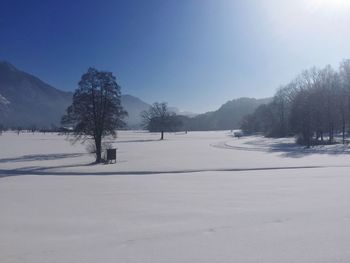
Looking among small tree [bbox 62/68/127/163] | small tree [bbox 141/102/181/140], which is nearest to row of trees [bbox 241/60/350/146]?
small tree [bbox 62/68/127/163]

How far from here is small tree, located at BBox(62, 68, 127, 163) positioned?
3297 centimetres

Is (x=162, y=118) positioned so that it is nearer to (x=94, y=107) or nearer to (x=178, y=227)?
(x=94, y=107)

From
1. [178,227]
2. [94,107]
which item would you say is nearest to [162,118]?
[94,107]

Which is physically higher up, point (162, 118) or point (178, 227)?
point (162, 118)

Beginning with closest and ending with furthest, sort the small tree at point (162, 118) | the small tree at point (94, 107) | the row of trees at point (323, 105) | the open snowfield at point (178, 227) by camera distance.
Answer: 1. the open snowfield at point (178, 227)
2. the small tree at point (94, 107)
3. the row of trees at point (323, 105)
4. the small tree at point (162, 118)

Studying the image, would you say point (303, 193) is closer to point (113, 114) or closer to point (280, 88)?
point (113, 114)

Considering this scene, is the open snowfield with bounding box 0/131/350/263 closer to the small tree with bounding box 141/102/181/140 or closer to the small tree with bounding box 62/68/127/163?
the small tree with bounding box 62/68/127/163

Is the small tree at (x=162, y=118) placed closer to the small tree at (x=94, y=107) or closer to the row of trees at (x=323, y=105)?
the row of trees at (x=323, y=105)

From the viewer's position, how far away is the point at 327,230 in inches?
238

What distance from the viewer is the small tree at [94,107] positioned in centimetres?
3297

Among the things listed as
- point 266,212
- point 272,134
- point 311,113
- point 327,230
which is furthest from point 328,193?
point 272,134

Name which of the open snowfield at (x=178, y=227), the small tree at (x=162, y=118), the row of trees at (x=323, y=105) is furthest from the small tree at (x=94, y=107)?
the small tree at (x=162, y=118)

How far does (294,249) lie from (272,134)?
279 ft

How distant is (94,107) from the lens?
108 feet
